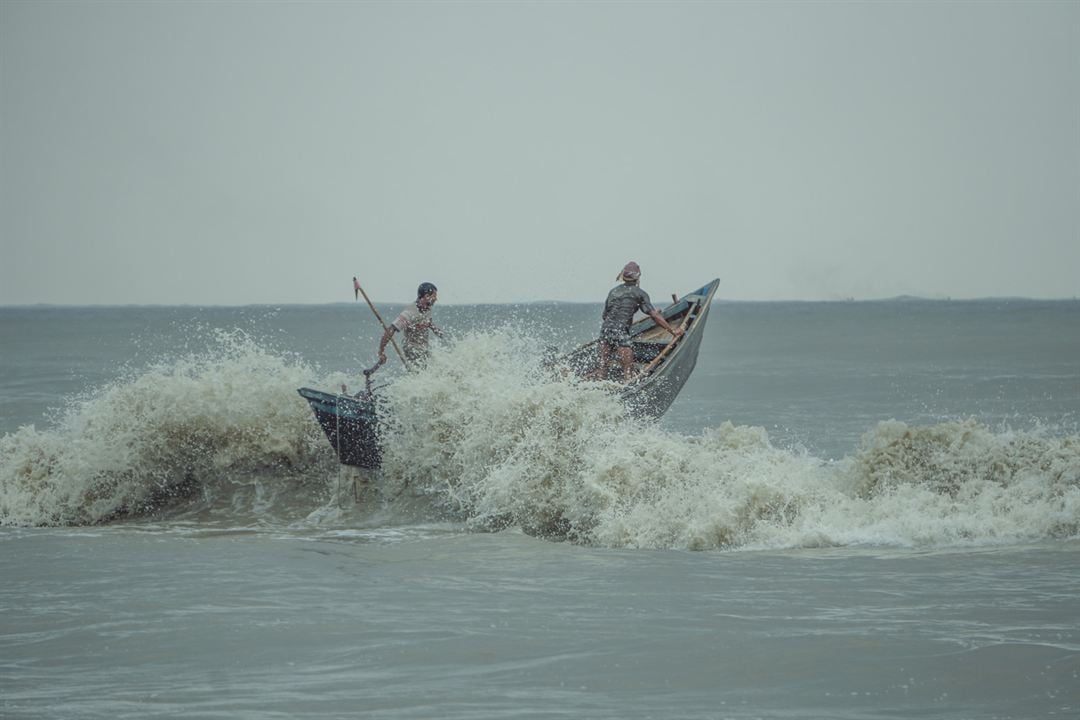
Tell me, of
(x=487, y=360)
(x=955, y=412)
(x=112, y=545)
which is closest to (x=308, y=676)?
(x=112, y=545)

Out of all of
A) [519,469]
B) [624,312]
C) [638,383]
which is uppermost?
[624,312]

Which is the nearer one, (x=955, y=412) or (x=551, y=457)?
(x=551, y=457)

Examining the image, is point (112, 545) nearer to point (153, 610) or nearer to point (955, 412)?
point (153, 610)

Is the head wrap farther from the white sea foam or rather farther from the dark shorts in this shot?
the white sea foam

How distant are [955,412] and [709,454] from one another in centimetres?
1372

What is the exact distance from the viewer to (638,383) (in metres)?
13.4

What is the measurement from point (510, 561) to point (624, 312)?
13.8 feet

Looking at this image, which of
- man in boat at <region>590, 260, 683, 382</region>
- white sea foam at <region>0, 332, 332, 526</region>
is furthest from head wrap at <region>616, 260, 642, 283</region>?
white sea foam at <region>0, 332, 332, 526</region>

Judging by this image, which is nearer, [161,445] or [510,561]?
[510,561]

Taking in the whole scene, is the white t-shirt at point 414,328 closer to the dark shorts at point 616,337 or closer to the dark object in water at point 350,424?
the dark object in water at point 350,424

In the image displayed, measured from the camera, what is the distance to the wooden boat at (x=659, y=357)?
1362cm

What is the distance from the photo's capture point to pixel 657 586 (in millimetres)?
9047

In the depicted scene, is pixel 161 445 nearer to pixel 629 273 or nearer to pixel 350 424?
pixel 350 424

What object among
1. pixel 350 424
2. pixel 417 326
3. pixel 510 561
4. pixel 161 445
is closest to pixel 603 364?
pixel 417 326
